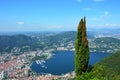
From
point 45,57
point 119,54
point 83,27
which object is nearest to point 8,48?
point 45,57

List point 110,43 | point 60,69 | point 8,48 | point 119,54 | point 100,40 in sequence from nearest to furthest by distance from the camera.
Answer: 1. point 119,54
2. point 60,69
3. point 8,48
4. point 110,43
5. point 100,40

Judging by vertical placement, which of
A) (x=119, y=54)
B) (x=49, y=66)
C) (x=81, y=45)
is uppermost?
(x=81, y=45)

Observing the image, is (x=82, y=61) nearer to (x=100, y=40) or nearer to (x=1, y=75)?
(x=1, y=75)

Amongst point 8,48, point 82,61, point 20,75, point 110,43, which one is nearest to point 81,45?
point 82,61

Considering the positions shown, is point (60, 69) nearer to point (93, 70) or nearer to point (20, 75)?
point (20, 75)

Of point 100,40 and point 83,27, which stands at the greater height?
point 83,27

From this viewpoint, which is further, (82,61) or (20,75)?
(20,75)

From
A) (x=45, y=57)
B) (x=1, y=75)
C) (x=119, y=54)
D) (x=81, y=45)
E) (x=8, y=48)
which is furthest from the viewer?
(x=8, y=48)
